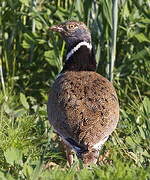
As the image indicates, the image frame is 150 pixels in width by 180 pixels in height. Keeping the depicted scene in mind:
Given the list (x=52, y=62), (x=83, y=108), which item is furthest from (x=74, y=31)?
(x=83, y=108)

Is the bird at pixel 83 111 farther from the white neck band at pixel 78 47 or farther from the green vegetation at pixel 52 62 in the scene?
the green vegetation at pixel 52 62

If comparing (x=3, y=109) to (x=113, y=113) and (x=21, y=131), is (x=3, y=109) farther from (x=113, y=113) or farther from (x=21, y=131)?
(x=113, y=113)

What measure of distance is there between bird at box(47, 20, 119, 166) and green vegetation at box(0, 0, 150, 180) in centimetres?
27

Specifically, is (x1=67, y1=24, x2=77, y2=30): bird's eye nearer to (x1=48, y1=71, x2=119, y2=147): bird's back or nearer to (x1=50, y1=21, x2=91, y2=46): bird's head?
(x1=50, y1=21, x2=91, y2=46): bird's head

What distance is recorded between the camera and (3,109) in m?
6.43

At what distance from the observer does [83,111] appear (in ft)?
16.9

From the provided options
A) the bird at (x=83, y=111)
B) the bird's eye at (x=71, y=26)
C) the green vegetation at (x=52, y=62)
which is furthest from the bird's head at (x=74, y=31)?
the green vegetation at (x=52, y=62)

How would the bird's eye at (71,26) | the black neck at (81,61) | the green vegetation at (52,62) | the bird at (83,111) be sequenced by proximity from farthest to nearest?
the bird's eye at (71,26) → the black neck at (81,61) → the green vegetation at (52,62) → the bird at (83,111)

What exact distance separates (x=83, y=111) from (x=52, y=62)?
68.4 inches

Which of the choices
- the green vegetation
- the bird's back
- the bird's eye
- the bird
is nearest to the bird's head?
the bird's eye

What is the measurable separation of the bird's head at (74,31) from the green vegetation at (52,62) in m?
0.44

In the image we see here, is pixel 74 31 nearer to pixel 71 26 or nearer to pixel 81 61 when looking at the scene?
pixel 71 26

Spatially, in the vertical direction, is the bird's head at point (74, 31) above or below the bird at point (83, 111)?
above

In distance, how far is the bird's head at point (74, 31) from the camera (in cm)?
613
